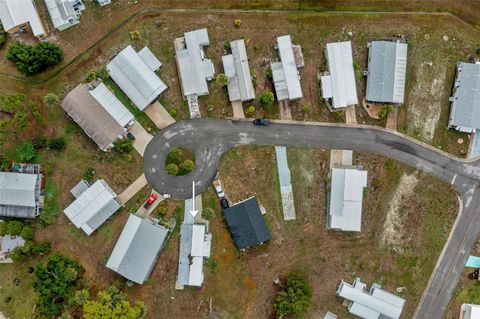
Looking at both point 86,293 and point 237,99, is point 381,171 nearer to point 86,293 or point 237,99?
point 237,99

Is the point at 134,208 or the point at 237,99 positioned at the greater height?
the point at 237,99

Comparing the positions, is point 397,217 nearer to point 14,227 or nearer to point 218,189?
point 218,189

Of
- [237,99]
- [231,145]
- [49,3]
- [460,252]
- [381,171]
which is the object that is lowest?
[460,252]

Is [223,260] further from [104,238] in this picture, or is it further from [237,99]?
[237,99]

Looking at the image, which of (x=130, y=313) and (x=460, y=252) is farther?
(x=460, y=252)

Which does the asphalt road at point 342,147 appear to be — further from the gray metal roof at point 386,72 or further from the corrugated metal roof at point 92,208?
the corrugated metal roof at point 92,208

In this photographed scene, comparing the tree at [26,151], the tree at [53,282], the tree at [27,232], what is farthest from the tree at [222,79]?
the tree at [27,232]

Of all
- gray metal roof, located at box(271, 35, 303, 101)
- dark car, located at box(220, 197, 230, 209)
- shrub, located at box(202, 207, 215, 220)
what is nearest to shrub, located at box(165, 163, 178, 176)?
shrub, located at box(202, 207, 215, 220)

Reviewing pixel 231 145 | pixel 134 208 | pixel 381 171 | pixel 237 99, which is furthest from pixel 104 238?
pixel 381 171
